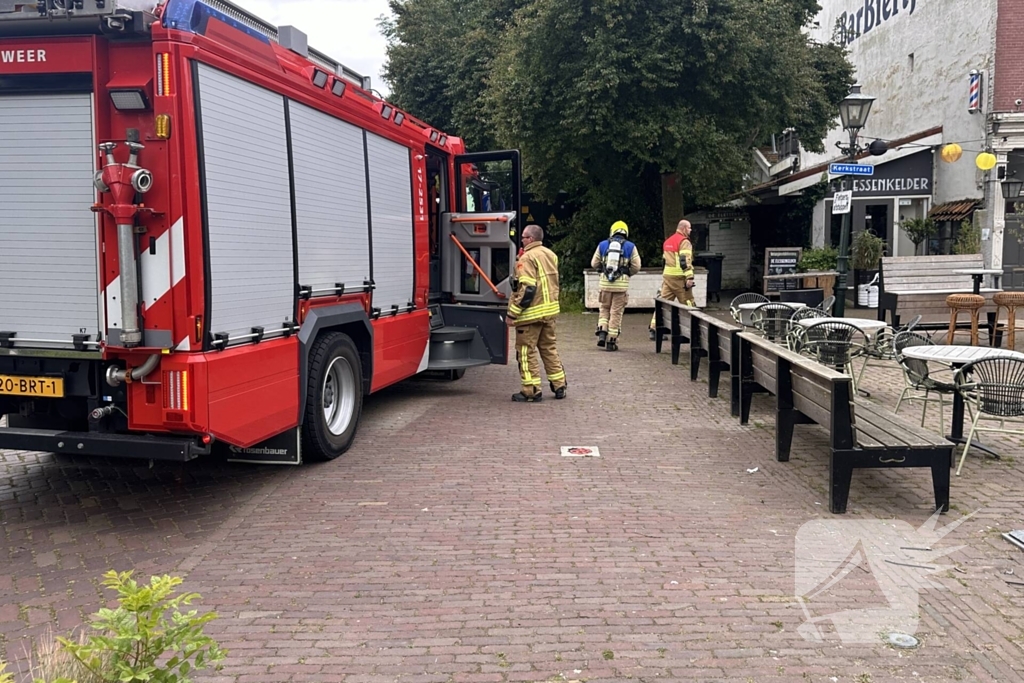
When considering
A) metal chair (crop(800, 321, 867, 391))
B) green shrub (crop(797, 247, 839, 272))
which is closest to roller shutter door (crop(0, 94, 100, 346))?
metal chair (crop(800, 321, 867, 391))

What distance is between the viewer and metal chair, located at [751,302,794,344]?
9.66 m

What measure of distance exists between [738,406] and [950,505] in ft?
9.45

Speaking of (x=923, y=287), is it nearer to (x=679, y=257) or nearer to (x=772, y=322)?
(x=679, y=257)

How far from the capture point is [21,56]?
4.64m

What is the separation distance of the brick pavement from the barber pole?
16.5 meters

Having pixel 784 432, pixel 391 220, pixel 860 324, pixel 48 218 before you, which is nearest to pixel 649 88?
pixel 860 324

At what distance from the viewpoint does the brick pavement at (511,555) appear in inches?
134

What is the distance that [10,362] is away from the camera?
194 inches

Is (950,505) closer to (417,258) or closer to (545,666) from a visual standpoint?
(545,666)

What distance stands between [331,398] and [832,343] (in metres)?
4.68

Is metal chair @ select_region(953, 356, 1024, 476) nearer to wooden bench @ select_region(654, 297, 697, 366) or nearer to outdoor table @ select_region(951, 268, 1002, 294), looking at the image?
wooden bench @ select_region(654, 297, 697, 366)

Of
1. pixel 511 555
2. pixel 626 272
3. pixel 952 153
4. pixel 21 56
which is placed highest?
pixel 952 153

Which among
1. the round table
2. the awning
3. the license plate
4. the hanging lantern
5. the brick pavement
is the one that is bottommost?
the brick pavement

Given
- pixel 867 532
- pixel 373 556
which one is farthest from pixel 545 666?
pixel 867 532
